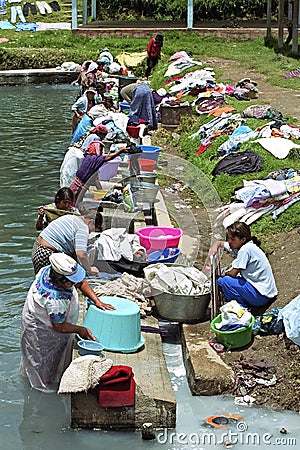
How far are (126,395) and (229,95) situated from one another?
12.1 m

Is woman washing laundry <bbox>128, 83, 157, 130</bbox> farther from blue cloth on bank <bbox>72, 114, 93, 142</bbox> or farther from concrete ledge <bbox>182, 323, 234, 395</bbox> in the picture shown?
concrete ledge <bbox>182, 323, 234, 395</bbox>

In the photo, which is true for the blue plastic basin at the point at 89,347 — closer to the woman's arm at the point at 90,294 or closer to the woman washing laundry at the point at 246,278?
the woman's arm at the point at 90,294

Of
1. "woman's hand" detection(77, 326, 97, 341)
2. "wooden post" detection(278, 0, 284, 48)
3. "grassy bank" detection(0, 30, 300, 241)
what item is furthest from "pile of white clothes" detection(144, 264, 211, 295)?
"wooden post" detection(278, 0, 284, 48)

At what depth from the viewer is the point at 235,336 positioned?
6598 millimetres

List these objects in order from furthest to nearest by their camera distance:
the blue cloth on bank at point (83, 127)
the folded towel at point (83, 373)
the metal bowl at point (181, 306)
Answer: the blue cloth on bank at point (83, 127) → the metal bowl at point (181, 306) → the folded towel at point (83, 373)

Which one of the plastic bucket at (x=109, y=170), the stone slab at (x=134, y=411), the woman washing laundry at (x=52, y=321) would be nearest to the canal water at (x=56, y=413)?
the stone slab at (x=134, y=411)

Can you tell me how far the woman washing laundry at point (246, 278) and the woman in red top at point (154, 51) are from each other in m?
16.7

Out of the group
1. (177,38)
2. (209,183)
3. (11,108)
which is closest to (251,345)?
(209,183)

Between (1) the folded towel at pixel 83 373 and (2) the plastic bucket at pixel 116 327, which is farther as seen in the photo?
(2) the plastic bucket at pixel 116 327

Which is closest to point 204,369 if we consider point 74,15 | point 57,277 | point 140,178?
point 57,277

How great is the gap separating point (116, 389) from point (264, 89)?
1358 cm

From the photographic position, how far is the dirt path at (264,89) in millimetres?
15453

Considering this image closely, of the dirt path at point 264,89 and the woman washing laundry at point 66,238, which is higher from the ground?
the woman washing laundry at point 66,238

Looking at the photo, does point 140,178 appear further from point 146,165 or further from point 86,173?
point 86,173
